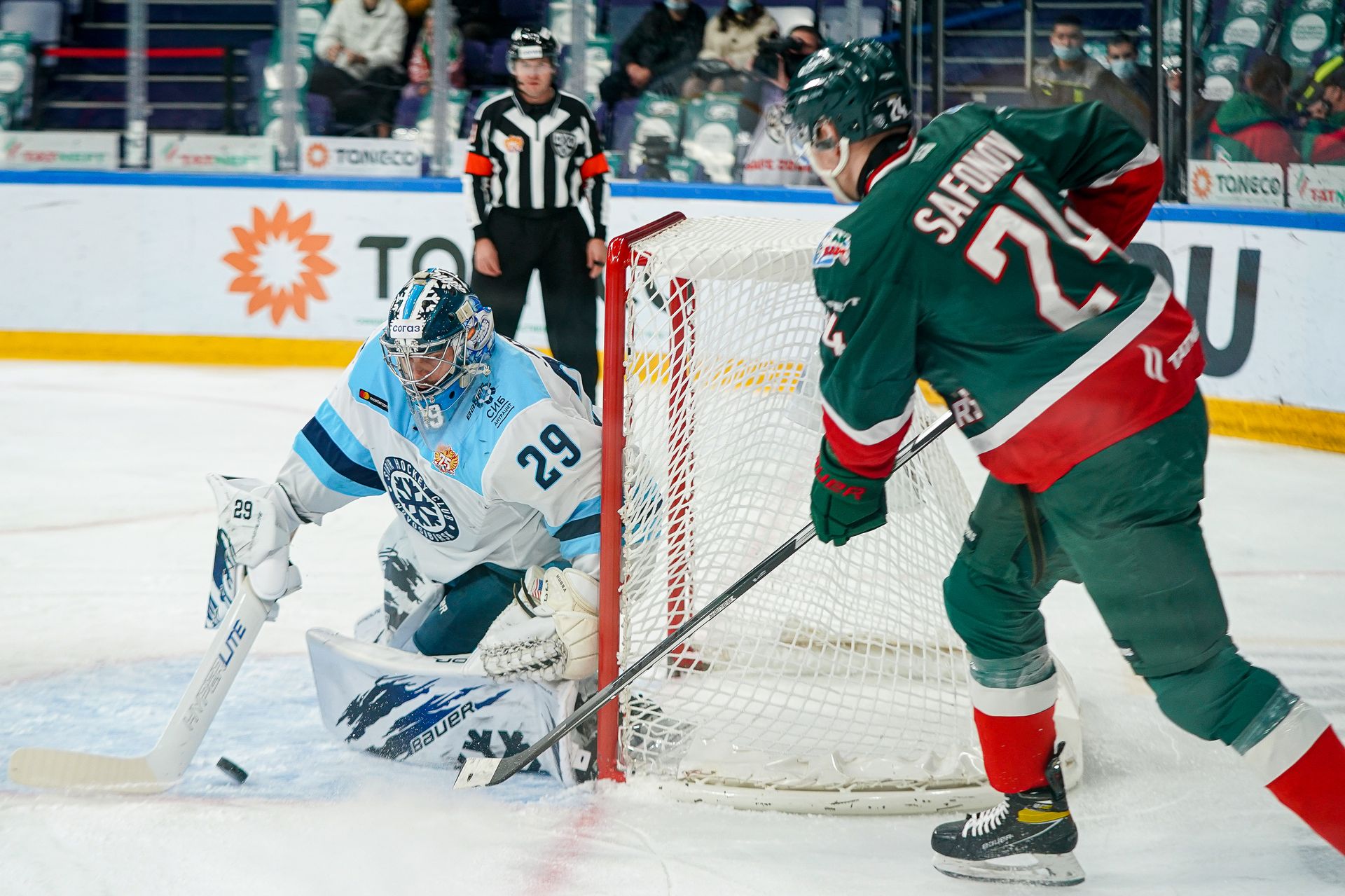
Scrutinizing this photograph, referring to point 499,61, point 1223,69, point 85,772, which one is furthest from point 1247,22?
point 85,772

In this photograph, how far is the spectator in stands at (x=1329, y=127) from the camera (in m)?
5.02

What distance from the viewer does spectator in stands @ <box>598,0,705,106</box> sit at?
653 centimetres

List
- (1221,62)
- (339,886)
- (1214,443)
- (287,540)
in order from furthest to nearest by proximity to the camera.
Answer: (1221,62) → (1214,443) → (287,540) → (339,886)

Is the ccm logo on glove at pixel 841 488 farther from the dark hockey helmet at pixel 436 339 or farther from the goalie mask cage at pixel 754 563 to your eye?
the dark hockey helmet at pixel 436 339

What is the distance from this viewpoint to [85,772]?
2193mm

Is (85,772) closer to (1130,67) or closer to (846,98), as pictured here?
(846,98)

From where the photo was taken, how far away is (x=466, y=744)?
7.50ft

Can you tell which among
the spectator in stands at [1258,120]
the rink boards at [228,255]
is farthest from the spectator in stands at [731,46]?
the spectator in stands at [1258,120]

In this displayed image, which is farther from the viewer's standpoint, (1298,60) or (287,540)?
(1298,60)

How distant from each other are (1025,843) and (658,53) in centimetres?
532

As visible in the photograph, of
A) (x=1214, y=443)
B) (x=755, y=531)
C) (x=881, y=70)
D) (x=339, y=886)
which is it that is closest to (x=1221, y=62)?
(x=1214, y=443)

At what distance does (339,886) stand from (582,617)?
1.84ft

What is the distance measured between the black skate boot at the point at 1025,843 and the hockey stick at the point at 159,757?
1.23m

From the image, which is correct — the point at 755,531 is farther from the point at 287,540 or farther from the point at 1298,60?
the point at 1298,60
